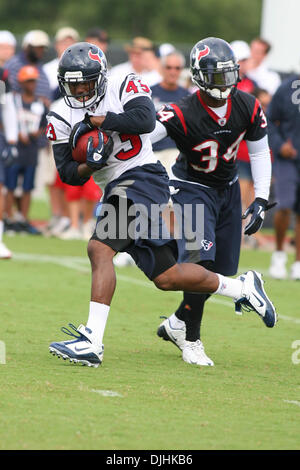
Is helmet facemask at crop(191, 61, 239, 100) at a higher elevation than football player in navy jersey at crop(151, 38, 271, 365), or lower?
higher

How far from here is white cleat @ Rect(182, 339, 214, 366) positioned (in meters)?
5.50

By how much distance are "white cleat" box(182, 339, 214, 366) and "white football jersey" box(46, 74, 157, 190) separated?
1058mm

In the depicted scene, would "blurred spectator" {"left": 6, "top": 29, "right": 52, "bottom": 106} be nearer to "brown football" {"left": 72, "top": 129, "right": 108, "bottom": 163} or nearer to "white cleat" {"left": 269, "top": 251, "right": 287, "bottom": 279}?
"white cleat" {"left": 269, "top": 251, "right": 287, "bottom": 279}

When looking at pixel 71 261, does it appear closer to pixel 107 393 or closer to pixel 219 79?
pixel 219 79

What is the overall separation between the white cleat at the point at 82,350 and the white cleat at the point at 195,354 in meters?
0.60

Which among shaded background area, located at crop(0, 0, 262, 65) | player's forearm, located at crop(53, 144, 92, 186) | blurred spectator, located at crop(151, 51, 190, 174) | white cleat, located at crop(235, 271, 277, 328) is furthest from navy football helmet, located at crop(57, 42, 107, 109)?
shaded background area, located at crop(0, 0, 262, 65)

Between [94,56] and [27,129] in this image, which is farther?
[27,129]

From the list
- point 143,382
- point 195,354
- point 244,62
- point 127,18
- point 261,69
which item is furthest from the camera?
point 127,18

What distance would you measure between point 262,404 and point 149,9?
1425 inches

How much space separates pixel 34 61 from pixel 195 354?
7346 millimetres

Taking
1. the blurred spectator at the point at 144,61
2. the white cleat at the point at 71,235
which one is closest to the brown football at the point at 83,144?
the blurred spectator at the point at 144,61

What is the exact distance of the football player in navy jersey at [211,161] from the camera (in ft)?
18.0

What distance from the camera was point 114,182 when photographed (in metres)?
5.33

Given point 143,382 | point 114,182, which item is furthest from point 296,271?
point 143,382
